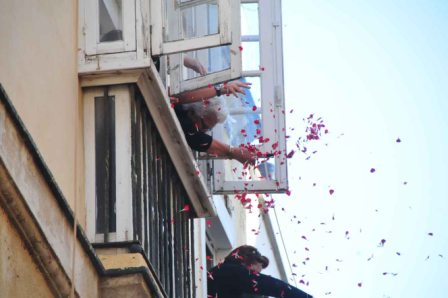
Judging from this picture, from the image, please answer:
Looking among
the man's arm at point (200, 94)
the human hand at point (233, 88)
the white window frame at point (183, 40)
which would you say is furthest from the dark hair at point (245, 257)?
the white window frame at point (183, 40)

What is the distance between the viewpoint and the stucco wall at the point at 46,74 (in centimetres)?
852

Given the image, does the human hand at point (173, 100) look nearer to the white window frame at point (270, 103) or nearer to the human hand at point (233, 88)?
the human hand at point (233, 88)

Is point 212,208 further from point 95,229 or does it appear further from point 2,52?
point 2,52

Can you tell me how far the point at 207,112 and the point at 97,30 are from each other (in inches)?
77.2

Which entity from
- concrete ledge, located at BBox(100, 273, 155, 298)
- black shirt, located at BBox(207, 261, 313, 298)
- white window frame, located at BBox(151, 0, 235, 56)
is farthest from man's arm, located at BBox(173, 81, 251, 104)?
concrete ledge, located at BBox(100, 273, 155, 298)

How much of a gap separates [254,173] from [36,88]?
19.7ft

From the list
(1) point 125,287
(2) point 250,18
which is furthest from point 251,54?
(1) point 125,287

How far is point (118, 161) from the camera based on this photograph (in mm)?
9578

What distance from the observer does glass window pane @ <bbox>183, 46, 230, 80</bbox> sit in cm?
1151

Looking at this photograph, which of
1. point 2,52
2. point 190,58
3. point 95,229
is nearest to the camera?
point 2,52

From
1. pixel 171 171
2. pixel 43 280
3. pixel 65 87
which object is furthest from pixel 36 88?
pixel 171 171

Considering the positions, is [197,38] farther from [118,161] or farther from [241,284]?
[241,284]

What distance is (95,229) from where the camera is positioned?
30.9ft

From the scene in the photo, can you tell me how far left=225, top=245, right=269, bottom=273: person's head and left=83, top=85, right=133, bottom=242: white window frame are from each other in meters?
3.55
